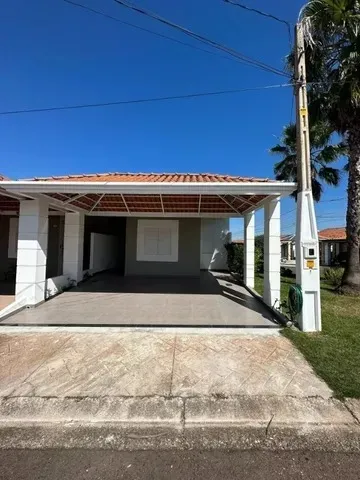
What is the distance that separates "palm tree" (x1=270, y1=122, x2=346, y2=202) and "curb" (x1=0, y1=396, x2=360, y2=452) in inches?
500

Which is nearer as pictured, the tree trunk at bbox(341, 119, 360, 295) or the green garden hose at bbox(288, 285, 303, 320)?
the green garden hose at bbox(288, 285, 303, 320)

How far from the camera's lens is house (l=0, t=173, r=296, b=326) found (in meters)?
Answer: 7.12

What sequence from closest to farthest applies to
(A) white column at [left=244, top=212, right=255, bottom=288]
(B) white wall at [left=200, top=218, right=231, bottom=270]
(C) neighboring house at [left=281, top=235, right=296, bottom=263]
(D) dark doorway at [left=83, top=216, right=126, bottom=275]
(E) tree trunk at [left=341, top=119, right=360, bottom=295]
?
(E) tree trunk at [left=341, top=119, right=360, bottom=295], (A) white column at [left=244, top=212, right=255, bottom=288], (D) dark doorway at [left=83, top=216, right=126, bottom=275], (B) white wall at [left=200, top=218, right=231, bottom=270], (C) neighboring house at [left=281, top=235, right=296, bottom=263]

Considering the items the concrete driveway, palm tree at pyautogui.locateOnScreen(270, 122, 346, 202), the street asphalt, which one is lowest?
the street asphalt

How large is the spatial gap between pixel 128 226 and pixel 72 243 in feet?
13.0

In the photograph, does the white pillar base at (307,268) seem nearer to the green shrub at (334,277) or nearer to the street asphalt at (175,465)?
the street asphalt at (175,465)

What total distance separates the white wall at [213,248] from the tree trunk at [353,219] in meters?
8.30

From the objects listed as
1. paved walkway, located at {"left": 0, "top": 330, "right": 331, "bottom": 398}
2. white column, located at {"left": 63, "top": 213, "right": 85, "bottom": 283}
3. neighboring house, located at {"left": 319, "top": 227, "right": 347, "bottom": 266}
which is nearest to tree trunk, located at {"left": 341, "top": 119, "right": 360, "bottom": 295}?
paved walkway, located at {"left": 0, "top": 330, "right": 331, "bottom": 398}

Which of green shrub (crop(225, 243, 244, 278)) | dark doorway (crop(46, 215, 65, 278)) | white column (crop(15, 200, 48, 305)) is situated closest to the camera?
white column (crop(15, 200, 48, 305))

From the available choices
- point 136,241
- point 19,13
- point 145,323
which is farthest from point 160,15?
point 136,241

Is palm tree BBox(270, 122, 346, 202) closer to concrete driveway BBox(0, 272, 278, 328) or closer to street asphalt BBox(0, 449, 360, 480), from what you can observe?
concrete driveway BBox(0, 272, 278, 328)

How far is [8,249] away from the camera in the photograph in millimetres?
12211

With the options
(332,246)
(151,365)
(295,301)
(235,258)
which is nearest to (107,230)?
(235,258)

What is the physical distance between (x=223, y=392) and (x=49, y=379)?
90.7 inches
